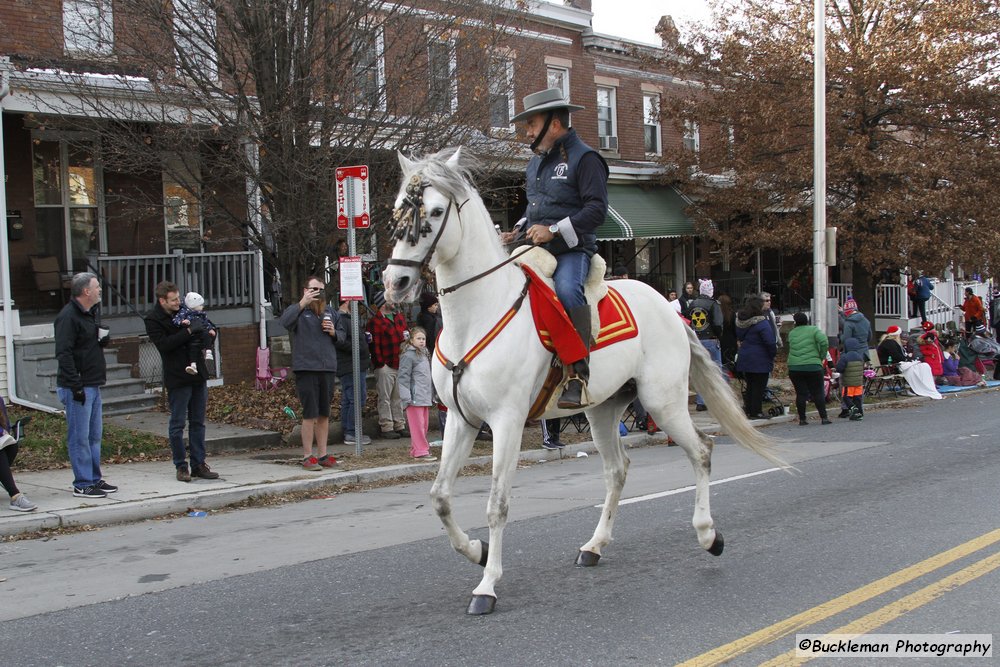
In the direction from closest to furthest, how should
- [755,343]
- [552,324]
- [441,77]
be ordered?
[552,324] < [441,77] < [755,343]

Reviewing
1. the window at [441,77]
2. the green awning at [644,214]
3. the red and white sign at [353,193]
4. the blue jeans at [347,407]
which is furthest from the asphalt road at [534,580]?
the green awning at [644,214]

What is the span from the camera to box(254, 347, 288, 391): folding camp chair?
17.1m

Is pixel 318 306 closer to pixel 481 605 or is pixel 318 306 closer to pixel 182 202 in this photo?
pixel 182 202

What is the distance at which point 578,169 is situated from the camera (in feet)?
21.0

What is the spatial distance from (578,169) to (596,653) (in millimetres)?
3129

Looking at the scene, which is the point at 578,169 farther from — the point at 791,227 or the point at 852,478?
the point at 791,227

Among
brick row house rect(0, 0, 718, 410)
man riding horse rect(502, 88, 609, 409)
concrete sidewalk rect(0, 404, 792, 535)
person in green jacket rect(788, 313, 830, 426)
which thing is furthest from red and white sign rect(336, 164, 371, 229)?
person in green jacket rect(788, 313, 830, 426)

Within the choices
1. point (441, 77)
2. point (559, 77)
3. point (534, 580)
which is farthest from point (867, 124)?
point (534, 580)

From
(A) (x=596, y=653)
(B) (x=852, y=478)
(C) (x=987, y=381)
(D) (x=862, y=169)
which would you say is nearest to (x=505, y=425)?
(A) (x=596, y=653)

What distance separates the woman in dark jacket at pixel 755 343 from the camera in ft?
52.9

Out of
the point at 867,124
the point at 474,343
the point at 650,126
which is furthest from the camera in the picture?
the point at 650,126

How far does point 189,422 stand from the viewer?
10.8 m

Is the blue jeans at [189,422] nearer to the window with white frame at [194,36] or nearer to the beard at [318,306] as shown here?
the beard at [318,306]

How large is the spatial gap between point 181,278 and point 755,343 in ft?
32.6
